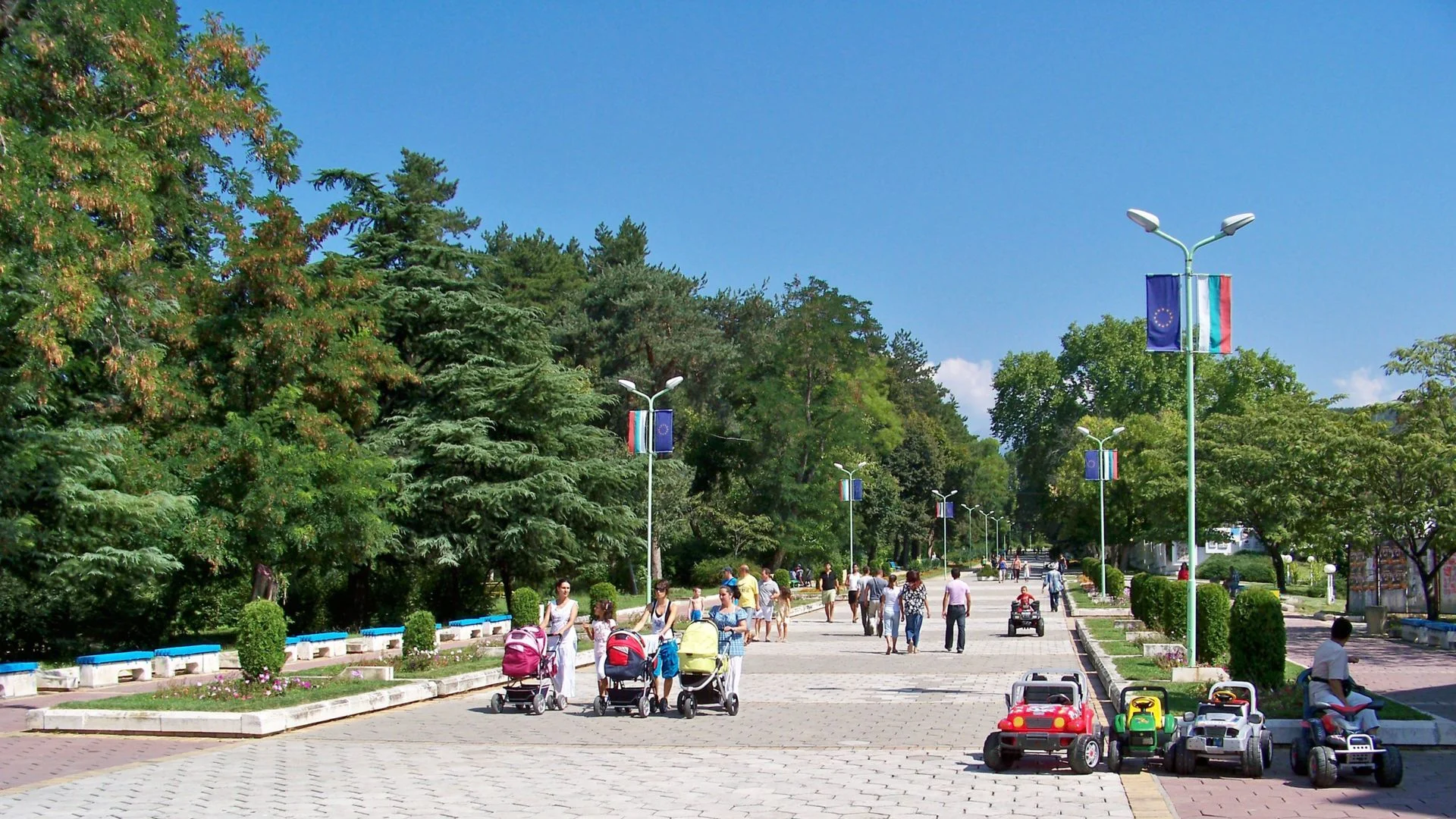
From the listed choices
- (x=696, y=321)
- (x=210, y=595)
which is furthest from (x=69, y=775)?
(x=696, y=321)

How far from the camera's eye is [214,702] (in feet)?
50.3

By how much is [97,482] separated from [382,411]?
1507 cm

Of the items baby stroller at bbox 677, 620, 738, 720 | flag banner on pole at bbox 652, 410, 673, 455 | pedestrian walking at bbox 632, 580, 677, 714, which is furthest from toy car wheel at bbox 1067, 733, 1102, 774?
flag banner on pole at bbox 652, 410, 673, 455

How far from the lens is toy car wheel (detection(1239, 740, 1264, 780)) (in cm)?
1066

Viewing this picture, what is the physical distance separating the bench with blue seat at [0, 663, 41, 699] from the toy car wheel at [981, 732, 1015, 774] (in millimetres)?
14331

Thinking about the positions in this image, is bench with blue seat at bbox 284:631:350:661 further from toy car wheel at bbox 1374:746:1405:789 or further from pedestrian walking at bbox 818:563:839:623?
toy car wheel at bbox 1374:746:1405:789

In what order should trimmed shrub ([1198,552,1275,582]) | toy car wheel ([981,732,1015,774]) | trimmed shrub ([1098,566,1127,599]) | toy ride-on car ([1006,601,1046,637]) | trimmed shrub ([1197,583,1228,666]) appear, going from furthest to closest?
trimmed shrub ([1198,552,1275,582]) < trimmed shrub ([1098,566,1127,599]) < toy ride-on car ([1006,601,1046,637]) < trimmed shrub ([1197,583,1228,666]) < toy car wheel ([981,732,1015,774])

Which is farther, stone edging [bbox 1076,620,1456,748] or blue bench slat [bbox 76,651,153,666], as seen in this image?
blue bench slat [bbox 76,651,153,666]

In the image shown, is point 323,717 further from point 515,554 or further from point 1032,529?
point 1032,529

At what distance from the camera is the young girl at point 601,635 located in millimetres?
15859

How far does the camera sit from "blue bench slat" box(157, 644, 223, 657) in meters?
21.1

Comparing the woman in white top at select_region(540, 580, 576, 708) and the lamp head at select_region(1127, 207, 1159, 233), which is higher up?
the lamp head at select_region(1127, 207, 1159, 233)

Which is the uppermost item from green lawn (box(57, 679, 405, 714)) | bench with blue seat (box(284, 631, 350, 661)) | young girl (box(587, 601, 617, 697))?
young girl (box(587, 601, 617, 697))

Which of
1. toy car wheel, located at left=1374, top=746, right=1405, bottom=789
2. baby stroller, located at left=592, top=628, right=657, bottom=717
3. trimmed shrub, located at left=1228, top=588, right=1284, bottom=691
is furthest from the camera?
baby stroller, located at left=592, top=628, right=657, bottom=717
